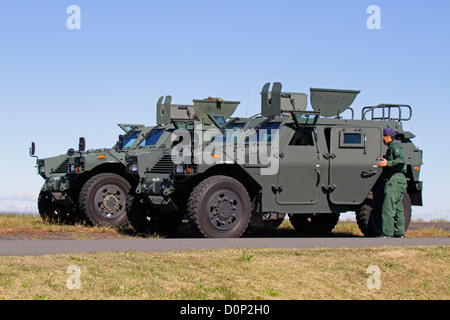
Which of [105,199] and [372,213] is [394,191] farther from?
[105,199]

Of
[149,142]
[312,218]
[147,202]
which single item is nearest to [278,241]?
[147,202]

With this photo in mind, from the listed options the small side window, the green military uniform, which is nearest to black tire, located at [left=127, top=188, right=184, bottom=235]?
the small side window

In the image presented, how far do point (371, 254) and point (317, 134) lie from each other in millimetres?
4927

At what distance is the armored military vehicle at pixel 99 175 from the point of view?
57.2 ft

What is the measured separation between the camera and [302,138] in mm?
15133

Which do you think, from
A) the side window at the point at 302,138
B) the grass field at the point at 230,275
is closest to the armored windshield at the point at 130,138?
the side window at the point at 302,138

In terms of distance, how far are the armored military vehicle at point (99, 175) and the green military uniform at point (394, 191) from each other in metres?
5.01

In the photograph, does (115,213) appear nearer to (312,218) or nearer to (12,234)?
(12,234)

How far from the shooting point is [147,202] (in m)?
15.5

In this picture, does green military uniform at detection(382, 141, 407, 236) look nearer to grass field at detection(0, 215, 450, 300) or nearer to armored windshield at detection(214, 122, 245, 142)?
armored windshield at detection(214, 122, 245, 142)

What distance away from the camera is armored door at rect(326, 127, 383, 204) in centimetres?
1527

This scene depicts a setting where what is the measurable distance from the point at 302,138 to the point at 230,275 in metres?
6.64

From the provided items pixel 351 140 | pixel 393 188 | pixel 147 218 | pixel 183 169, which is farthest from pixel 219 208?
pixel 351 140
